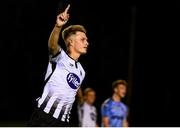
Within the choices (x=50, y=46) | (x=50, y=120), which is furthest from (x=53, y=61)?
(x=50, y=120)

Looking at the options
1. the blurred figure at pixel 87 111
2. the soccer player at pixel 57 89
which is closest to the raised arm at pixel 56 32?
the soccer player at pixel 57 89

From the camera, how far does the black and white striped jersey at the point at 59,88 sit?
472 centimetres

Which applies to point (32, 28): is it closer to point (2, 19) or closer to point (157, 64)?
point (2, 19)

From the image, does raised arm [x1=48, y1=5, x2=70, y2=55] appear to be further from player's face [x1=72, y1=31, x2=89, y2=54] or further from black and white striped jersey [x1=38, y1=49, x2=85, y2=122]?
player's face [x1=72, y1=31, x2=89, y2=54]

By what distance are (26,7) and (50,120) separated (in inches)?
948

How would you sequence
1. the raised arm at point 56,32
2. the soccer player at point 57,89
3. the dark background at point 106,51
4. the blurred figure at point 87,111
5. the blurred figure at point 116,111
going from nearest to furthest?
the raised arm at point 56,32 → the soccer player at point 57,89 → the blurred figure at point 116,111 → the blurred figure at point 87,111 → the dark background at point 106,51

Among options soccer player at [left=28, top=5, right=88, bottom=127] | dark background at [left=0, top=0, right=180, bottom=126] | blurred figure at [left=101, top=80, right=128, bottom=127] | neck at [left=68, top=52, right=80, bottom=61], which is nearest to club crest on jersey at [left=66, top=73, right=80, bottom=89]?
soccer player at [left=28, top=5, right=88, bottom=127]

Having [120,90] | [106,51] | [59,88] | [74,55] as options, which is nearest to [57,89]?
[59,88]

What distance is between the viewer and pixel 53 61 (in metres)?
4.79

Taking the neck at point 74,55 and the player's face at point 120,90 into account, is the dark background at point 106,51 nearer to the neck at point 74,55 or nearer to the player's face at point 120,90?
the player's face at point 120,90

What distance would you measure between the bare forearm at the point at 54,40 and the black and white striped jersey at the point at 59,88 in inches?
2.5

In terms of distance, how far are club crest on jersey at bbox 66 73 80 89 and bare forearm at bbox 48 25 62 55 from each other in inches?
10.2

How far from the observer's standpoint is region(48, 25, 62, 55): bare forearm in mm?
4633

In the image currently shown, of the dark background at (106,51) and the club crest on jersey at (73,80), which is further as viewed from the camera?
the dark background at (106,51)
